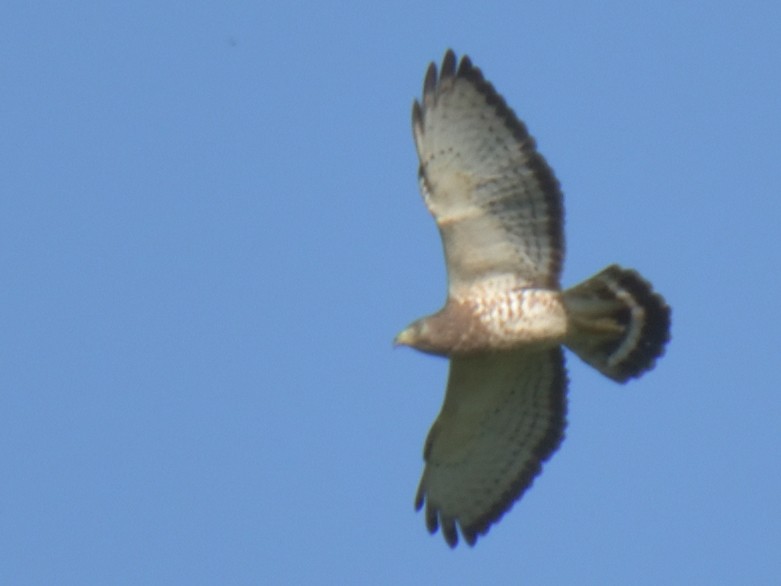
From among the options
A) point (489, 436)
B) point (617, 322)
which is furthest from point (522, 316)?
point (489, 436)

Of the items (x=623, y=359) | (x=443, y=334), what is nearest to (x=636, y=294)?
(x=623, y=359)

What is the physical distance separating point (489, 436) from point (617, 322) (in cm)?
139

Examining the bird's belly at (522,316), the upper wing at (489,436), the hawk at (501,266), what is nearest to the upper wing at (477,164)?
the hawk at (501,266)

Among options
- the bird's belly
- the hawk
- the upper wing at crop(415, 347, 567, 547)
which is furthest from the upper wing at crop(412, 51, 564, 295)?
the upper wing at crop(415, 347, 567, 547)

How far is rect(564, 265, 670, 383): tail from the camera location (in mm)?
12375

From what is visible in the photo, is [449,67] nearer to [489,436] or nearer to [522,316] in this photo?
[522,316]

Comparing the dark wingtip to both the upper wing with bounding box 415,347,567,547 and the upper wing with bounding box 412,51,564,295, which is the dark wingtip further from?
the upper wing with bounding box 415,347,567,547

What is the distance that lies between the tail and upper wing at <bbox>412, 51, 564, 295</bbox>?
1.41 ft

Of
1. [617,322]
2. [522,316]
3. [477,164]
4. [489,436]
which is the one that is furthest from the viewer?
[489,436]

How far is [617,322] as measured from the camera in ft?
41.2

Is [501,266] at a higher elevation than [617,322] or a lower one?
higher

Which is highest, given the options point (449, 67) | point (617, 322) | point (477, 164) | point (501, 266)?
point (449, 67)

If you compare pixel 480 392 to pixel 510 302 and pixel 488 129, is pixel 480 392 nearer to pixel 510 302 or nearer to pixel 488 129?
pixel 510 302

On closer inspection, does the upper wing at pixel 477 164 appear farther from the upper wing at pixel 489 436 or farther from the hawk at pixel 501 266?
the upper wing at pixel 489 436
